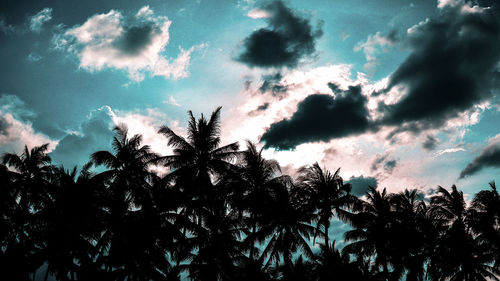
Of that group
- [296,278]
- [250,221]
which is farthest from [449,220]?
[296,278]

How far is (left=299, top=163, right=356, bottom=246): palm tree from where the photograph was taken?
77.4ft

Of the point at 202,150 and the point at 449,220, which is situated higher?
the point at 202,150

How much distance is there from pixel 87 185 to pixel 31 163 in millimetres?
10038

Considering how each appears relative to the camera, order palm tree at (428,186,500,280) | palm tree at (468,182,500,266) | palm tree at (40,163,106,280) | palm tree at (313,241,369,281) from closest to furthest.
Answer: palm tree at (313,241,369,281) → palm tree at (40,163,106,280) → palm tree at (468,182,500,266) → palm tree at (428,186,500,280)

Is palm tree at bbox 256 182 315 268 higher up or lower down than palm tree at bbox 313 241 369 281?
higher up

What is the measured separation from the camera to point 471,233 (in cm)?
2502

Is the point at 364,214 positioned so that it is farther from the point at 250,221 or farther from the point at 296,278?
the point at 296,278

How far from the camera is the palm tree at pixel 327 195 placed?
77.4 ft

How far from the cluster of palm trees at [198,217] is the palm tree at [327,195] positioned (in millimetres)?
92

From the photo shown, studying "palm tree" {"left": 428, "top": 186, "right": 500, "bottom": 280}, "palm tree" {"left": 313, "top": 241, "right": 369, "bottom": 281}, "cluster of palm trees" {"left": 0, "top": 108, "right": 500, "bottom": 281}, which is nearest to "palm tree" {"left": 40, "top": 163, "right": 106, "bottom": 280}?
"cluster of palm trees" {"left": 0, "top": 108, "right": 500, "bottom": 281}

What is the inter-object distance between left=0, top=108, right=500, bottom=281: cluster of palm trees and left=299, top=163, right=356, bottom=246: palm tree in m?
0.09

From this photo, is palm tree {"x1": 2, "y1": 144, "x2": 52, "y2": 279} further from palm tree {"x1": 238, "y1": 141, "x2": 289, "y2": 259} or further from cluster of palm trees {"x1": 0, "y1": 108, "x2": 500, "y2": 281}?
palm tree {"x1": 238, "y1": 141, "x2": 289, "y2": 259}

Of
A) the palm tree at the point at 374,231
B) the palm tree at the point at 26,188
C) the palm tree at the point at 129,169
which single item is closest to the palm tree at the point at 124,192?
the palm tree at the point at 129,169

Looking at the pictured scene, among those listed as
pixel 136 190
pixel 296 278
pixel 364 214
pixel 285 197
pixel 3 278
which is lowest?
pixel 296 278
